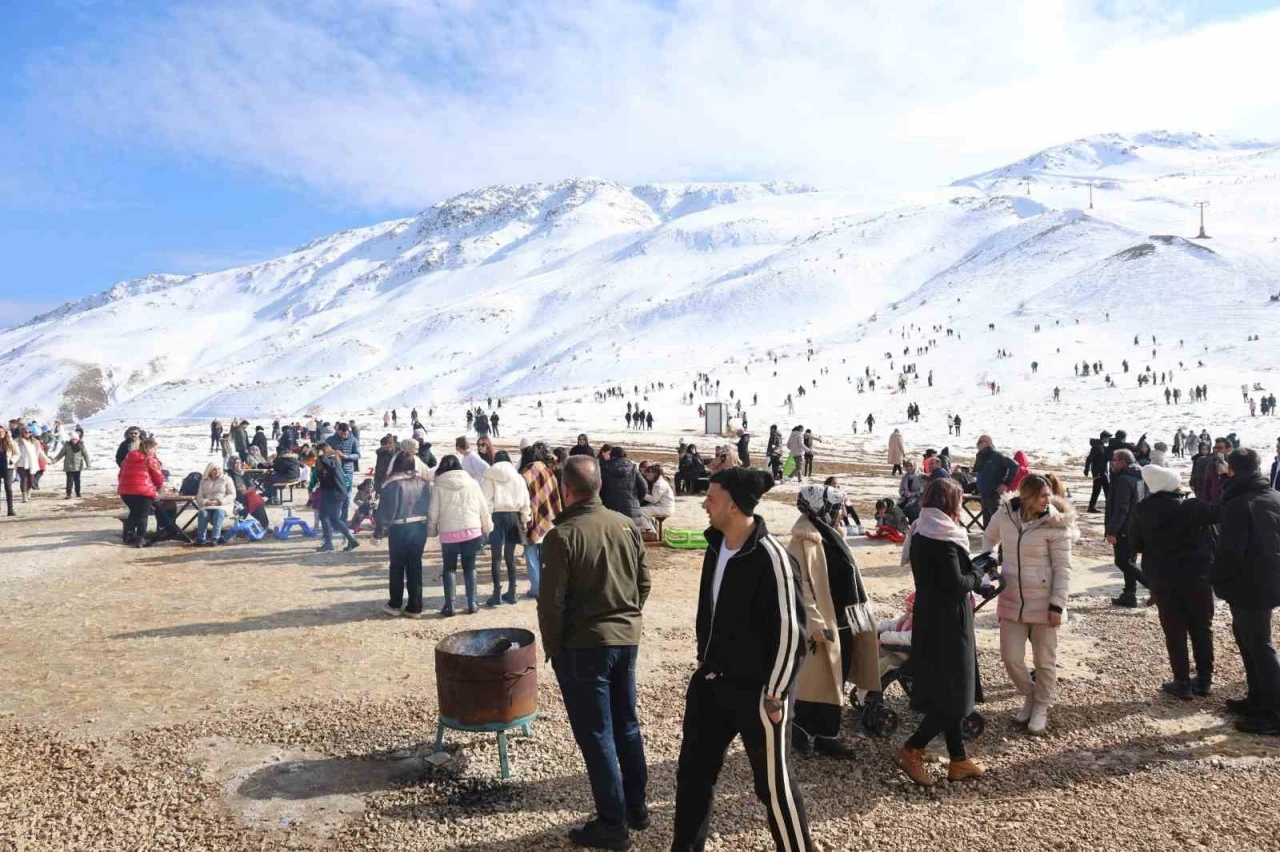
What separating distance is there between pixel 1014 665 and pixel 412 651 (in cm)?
515

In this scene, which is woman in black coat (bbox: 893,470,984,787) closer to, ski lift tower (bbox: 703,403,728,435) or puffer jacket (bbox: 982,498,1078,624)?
puffer jacket (bbox: 982,498,1078,624)

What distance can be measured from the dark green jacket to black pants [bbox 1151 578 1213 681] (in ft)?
15.0

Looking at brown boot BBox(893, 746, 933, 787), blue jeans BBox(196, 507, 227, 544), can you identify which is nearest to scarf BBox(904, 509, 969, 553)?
brown boot BBox(893, 746, 933, 787)

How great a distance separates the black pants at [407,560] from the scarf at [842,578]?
15.9 ft

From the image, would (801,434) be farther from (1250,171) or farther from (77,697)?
(1250,171)

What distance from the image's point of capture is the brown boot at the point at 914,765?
16.6ft

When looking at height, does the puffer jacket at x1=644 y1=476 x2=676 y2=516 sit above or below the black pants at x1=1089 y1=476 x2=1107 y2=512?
above

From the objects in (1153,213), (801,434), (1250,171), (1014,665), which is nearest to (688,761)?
(1014,665)

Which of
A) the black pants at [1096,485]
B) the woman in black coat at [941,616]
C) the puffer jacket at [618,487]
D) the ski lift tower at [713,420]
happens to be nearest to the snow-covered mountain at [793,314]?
the ski lift tower at [713,420]

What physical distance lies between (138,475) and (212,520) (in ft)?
4.16

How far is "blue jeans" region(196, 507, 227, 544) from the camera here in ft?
42.0

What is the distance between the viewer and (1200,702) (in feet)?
21.0

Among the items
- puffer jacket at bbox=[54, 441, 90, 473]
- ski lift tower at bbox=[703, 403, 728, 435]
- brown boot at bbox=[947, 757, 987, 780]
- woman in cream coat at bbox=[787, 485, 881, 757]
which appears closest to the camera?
woman in cream coat at bbox=[787, 485, 881, 757]

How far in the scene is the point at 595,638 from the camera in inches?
169
